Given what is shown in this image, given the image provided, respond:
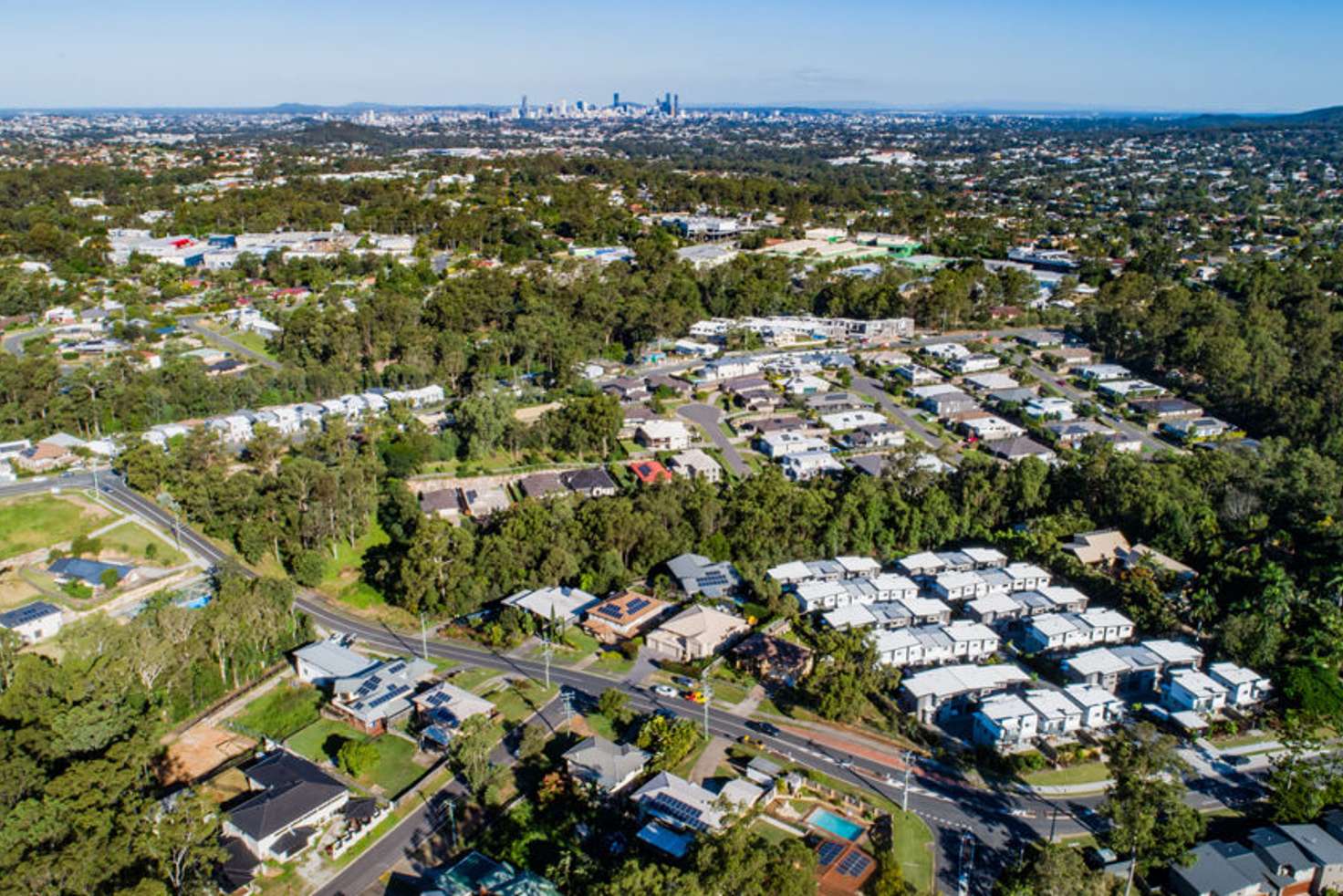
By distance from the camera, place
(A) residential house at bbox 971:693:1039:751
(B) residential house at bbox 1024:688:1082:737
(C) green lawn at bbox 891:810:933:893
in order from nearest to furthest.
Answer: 1. (C) green lawn at bbox 891:810:933:893
2. (A) residential house at bbox 971:693:1039:751
3. (B) residential house at bbox 1024:688:1082:737

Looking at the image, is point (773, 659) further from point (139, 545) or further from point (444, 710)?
point (139, 545)

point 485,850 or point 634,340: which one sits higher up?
point 634,340

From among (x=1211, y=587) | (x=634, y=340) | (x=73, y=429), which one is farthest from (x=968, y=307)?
(x=73, y=429)

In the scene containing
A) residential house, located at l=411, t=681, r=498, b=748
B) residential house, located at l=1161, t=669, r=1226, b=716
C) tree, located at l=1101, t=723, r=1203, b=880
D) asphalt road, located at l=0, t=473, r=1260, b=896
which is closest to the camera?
tree, located at l=1101, t=723, r=1203, b=880

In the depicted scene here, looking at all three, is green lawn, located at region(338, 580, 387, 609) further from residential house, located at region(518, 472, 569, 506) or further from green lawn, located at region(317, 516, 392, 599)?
residential house, located at region(518, 472, 569, 506)

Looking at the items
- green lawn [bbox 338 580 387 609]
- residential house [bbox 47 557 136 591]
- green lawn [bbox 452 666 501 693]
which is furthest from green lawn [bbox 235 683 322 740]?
residential house [bbox 47 557 136 591]

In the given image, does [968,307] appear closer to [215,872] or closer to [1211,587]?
[1211,587]
